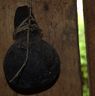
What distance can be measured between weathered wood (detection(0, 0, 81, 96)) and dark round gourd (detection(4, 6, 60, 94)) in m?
0.06

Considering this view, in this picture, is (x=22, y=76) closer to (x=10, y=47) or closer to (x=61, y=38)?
(x=10, y=47)

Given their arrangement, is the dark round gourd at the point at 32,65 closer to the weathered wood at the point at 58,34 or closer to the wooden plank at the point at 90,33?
the weathered wood at the point at 58,34

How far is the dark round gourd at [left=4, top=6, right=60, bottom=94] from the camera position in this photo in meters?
2.00

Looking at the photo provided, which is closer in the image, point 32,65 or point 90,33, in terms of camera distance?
point 32,65

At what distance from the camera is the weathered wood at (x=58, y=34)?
208 centimetres

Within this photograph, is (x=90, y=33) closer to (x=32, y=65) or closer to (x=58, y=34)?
(x=58, y=34)

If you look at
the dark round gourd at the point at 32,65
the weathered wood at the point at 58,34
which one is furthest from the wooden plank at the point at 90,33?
the dark round gourd at the point at 32,65

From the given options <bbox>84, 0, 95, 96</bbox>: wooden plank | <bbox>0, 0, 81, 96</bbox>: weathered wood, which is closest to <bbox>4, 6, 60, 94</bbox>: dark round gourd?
<bbox>0, 0, 81, 96</bbox>: weathered wood

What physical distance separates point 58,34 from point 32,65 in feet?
0.84

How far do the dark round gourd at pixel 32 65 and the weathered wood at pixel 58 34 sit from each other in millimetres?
55

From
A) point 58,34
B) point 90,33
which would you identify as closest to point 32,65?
point 58,34

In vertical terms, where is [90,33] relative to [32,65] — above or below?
above

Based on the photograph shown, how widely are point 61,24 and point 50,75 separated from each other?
0.32 metres

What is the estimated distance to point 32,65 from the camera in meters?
2.00
